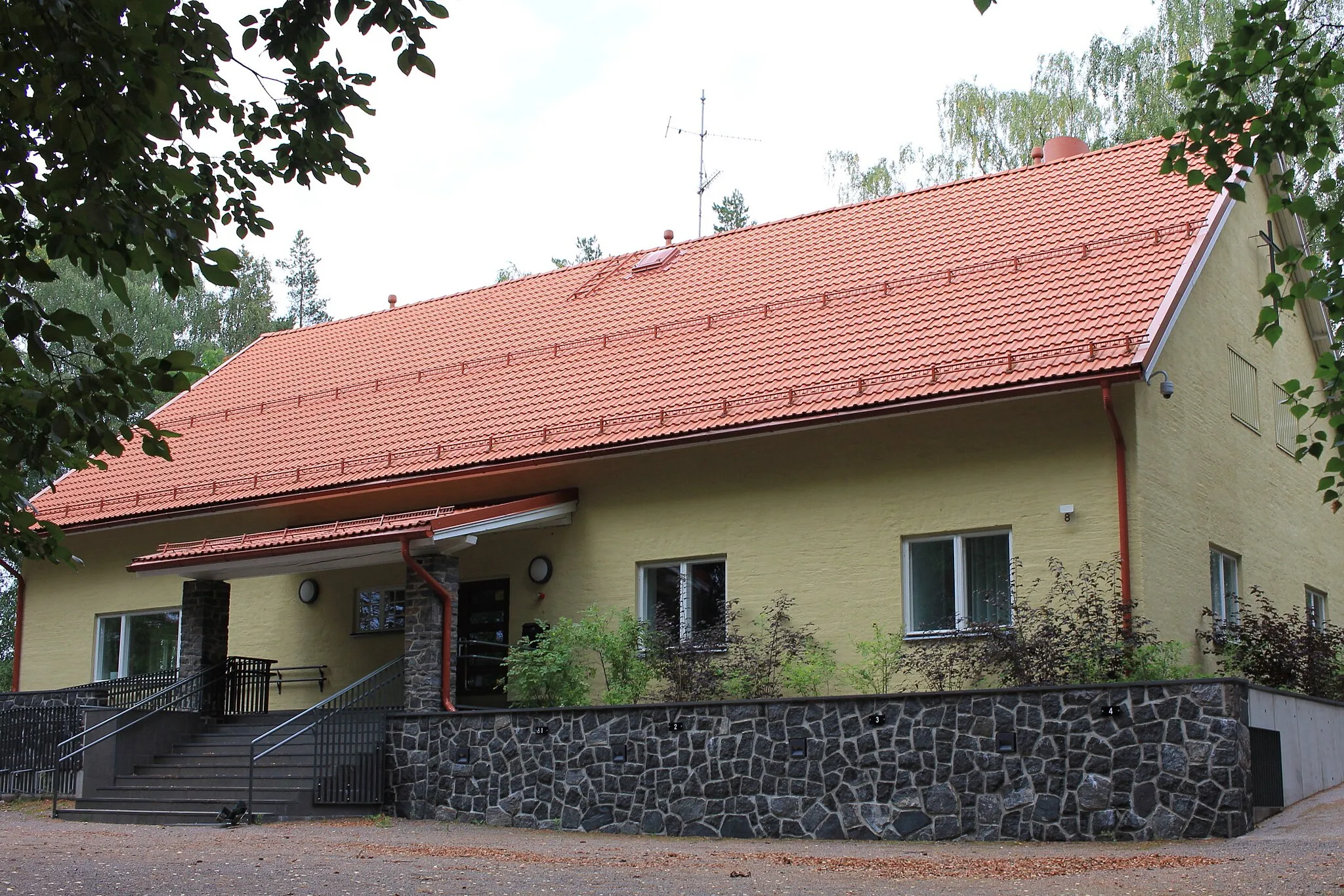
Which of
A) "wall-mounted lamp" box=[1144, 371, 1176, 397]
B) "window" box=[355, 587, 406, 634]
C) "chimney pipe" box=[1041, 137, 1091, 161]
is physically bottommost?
"window" box=[355, 587, 406, 634]

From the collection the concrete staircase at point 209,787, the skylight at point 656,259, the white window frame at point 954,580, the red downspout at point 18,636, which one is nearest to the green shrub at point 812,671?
the white window frame at point 954,580

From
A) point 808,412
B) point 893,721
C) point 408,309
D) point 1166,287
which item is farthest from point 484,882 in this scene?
point 408,309

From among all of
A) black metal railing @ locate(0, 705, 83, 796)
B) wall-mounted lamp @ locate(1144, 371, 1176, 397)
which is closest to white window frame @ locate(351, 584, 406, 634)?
black metal railing @ locate(0, 705, 83, 796)

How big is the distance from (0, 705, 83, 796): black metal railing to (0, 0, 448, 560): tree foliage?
39.9ft

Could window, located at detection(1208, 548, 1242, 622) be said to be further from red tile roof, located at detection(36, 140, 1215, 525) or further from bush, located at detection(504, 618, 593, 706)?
bush, located at detection(504, 618, 593, 706)

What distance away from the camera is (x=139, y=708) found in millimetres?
18078

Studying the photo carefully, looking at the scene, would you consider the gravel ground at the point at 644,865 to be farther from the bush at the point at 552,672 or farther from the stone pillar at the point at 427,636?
the stone pillar at the point at 427,636

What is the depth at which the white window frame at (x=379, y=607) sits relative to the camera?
1984 cm

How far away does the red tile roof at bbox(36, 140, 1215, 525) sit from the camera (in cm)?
1659

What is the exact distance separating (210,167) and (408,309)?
17070mm

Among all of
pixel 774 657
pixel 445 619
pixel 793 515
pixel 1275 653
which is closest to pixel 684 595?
pixel 793 515

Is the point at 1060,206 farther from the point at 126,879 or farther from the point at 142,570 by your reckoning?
the point at 126,879

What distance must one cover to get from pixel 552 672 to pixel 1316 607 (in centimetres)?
1174

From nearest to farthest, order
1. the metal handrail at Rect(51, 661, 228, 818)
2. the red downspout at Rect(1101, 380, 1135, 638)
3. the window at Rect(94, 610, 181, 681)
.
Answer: the red downspout at Rect(1101, 380, 1135, 638)
the metal handrail at Rect(51, 661, 228, 818)
the window at Rect(94, 610, 181, 681)
